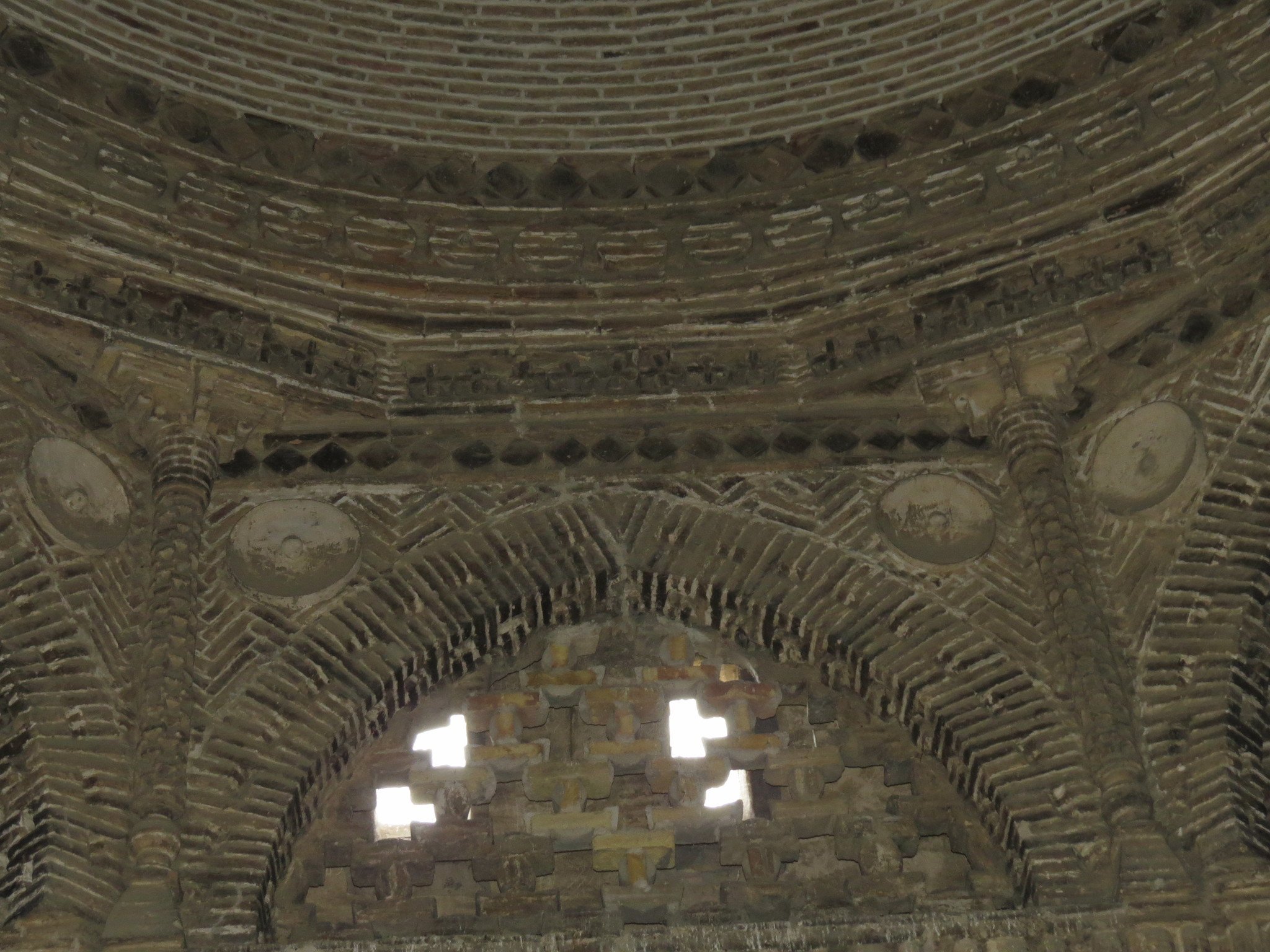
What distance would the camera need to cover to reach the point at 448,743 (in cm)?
738

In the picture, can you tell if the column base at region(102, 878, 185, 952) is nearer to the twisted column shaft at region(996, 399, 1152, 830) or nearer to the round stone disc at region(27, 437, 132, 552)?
the round stone disc at region(27, 437, 132, 552)

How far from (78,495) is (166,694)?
897 millimetres

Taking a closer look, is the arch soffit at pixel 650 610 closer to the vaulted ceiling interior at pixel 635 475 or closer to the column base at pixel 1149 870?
the vaulted ceiling interior at pixel 635 475

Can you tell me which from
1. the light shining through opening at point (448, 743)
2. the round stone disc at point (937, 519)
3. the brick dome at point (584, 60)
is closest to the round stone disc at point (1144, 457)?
the round stone disc at point (937, 519)

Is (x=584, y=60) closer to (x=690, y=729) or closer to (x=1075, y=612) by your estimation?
(x=690, y=729)

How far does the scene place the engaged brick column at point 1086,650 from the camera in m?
6.43

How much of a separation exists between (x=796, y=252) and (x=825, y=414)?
82cm

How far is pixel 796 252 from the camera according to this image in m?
8.70

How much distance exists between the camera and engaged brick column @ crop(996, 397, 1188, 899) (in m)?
6.43

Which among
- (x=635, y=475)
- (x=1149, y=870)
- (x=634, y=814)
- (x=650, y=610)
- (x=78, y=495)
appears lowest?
(x=1149, y=870)

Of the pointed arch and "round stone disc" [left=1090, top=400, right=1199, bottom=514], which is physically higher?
"round stone disc" [left=1090, top=400, right=1199, bottom=514]

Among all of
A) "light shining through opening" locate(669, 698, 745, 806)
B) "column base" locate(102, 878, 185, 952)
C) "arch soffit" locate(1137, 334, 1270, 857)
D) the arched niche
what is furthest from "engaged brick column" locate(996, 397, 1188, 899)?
"column base" locate(102, 878, 185, 952)

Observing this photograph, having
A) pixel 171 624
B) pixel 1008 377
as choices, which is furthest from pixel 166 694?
pixel 1008 377

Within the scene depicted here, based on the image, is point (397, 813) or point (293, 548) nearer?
point (397, 813)
